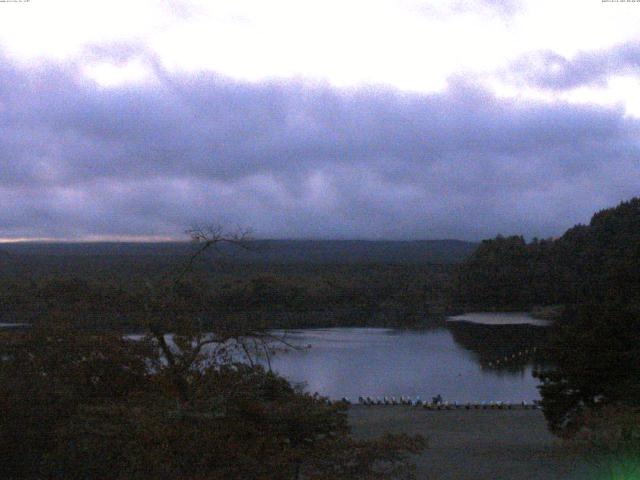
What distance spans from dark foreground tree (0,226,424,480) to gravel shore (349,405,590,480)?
3503 millimetres

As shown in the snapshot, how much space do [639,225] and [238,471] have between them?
7046 centimetres

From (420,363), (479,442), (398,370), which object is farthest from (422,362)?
(479,442)

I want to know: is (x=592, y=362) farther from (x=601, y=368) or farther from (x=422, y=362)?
(x=422, y=362)

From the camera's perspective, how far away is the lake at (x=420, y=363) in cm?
3372

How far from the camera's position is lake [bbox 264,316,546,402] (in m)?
33.7

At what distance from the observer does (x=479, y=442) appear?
2008cm

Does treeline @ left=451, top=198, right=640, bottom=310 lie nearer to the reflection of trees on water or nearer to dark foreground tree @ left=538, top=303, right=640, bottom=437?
the reflection of trees on water

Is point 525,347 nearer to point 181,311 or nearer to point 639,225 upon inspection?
point 639,225

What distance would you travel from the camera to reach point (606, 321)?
17.0 m

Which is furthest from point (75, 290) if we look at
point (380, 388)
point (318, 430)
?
point (380, 388)

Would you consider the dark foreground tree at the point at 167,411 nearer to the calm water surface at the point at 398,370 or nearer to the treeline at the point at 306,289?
the calm water surface at the point at 398,370

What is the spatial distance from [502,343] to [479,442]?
31558 millimetres

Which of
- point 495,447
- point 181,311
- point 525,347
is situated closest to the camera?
point 181,311

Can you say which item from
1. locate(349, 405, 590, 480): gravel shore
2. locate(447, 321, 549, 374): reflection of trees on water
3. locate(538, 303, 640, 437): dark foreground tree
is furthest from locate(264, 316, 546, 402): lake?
locate(538, 303, 640, 437): dark foreground tree
